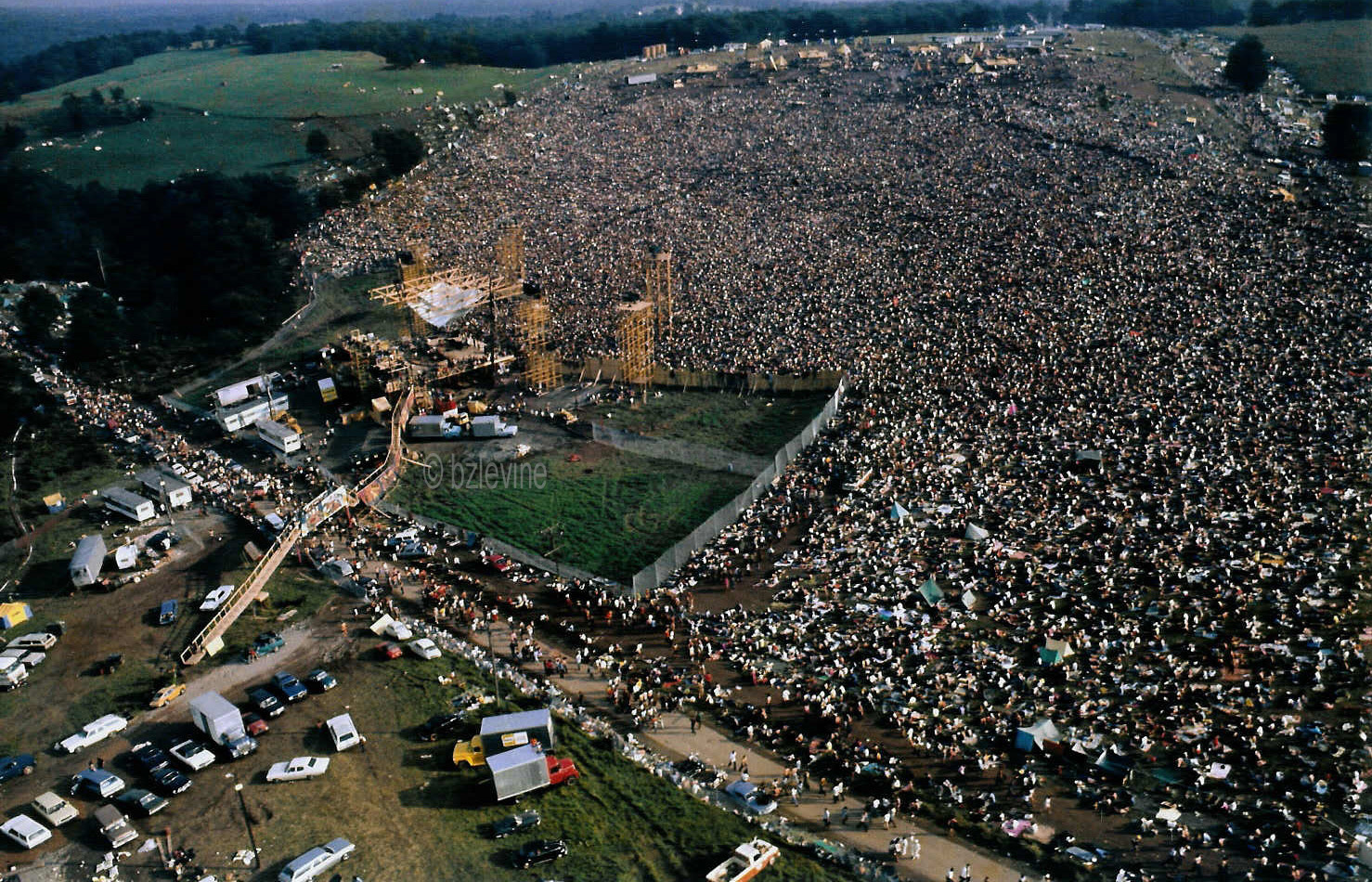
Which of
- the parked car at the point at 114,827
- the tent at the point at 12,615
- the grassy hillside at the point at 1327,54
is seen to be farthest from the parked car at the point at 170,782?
the grassy hillside at the point at 1327,54

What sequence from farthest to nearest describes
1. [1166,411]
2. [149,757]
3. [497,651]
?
1. [1166,411]
2. [497,651]
3. [149,757]

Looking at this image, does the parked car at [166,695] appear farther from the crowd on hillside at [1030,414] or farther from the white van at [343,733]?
the crowd on hillside at [1030,414]

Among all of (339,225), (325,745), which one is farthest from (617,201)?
(325,745)

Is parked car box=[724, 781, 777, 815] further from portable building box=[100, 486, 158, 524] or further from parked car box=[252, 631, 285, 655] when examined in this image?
portable building box=[100, 486, 158, 524]

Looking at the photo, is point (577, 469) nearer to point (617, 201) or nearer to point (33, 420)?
point (33, 420)

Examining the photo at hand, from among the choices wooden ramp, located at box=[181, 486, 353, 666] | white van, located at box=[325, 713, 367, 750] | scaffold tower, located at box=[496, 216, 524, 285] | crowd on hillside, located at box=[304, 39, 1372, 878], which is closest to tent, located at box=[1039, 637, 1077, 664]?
crowd on hillside, located at box=[304, 39, 1372, 878]

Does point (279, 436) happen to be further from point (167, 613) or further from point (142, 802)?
point (142, 802)

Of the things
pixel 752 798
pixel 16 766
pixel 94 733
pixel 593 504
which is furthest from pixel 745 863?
pixel 593 504
